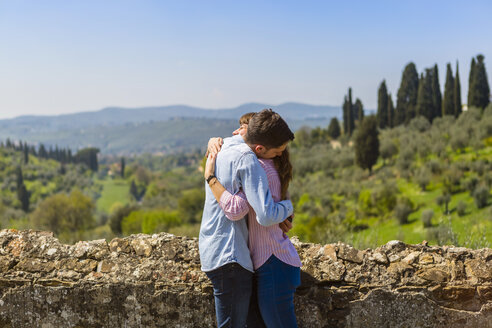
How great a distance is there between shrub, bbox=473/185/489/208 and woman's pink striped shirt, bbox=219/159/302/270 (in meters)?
28.8

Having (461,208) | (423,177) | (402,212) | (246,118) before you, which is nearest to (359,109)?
(423,177)

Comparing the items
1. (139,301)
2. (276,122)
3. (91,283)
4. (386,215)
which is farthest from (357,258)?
(386,215)

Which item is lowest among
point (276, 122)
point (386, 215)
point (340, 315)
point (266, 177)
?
point (386, 215)

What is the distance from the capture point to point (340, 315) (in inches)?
121

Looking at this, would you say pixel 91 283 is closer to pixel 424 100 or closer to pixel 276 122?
pixel 276 122

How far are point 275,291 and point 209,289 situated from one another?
649 mm

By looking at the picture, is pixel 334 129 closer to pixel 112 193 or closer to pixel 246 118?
pixel 112 193

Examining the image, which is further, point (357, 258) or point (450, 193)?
point (450, 193)

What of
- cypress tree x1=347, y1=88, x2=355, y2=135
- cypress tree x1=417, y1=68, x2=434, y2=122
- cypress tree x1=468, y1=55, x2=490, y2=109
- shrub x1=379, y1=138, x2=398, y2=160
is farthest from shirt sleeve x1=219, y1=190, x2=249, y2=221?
cypress tree x1=347, y1=88, x2=355, y2=135

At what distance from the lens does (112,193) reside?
118 metres

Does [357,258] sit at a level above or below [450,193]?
above

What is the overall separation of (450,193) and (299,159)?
92.9ft

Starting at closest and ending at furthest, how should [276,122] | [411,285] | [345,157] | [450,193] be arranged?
[276,122]
[411,285]
[450,193]
[345,157]

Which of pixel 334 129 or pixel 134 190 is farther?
pixel 134 190
